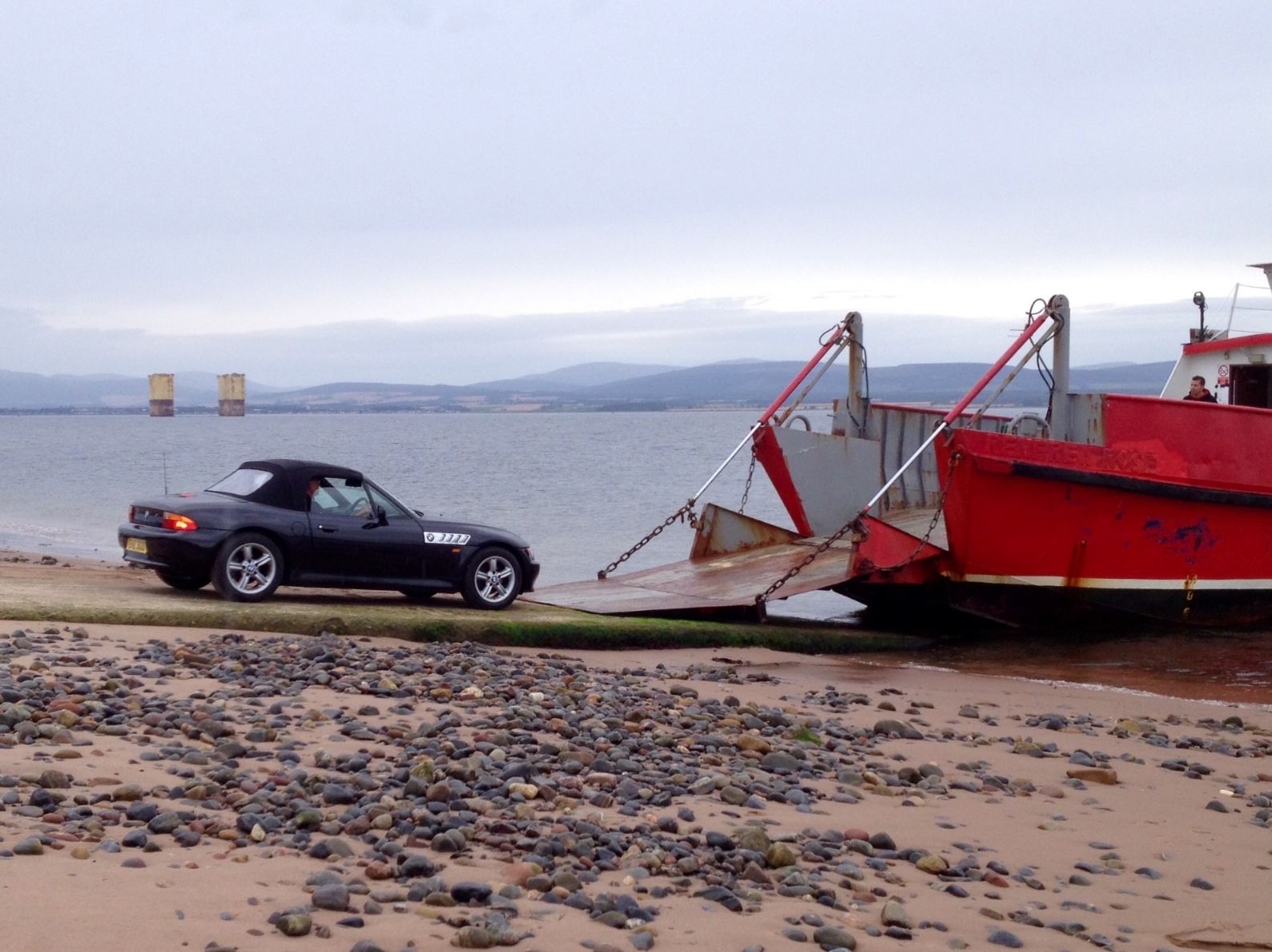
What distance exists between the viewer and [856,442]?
658 inches

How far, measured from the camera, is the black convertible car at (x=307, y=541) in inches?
472

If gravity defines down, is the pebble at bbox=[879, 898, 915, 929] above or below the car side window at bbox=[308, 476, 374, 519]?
below

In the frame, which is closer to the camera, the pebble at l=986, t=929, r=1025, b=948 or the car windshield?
the pebble at l=986, t=929, r=1025, b=948

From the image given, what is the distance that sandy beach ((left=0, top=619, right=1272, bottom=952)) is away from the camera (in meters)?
4.51

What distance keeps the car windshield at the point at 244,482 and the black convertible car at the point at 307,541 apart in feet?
0.04

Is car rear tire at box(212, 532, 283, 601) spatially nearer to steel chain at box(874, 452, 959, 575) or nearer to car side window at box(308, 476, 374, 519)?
car side window at box(308, 476, 374, 519)

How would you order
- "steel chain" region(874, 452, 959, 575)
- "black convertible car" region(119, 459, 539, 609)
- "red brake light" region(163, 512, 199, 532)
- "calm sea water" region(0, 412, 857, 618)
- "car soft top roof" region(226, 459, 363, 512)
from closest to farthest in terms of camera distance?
"red brake light" region(163, 512, 199, 532)
"black convertible car" region(119, 459, 539, 609)
"car soft top roof" region(226, 459, 363, 512)
"steel chain" region(874, 452, 959, 575)
"calm sea water" region(0, 412, 857, 618)

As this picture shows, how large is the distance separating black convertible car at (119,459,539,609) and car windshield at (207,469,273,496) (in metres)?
0.01

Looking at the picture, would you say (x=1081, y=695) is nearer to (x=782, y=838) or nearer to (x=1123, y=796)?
(x=1123, y=796)

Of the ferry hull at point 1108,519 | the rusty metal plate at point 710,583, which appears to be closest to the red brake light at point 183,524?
the rusty metal plate at point 710,583

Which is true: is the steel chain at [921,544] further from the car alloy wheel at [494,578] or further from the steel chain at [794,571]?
the car alloy wheel at [494,578]

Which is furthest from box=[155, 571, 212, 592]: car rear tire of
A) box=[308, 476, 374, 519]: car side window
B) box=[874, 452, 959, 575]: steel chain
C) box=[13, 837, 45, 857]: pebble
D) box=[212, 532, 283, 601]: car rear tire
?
box=[13, 837, 45, 857]: pebble

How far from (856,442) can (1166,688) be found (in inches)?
196

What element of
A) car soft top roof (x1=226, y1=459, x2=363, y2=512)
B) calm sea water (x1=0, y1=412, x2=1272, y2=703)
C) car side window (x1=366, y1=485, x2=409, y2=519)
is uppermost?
car soft top roof (x1=226, y1=459, x2=363, y2=512)
